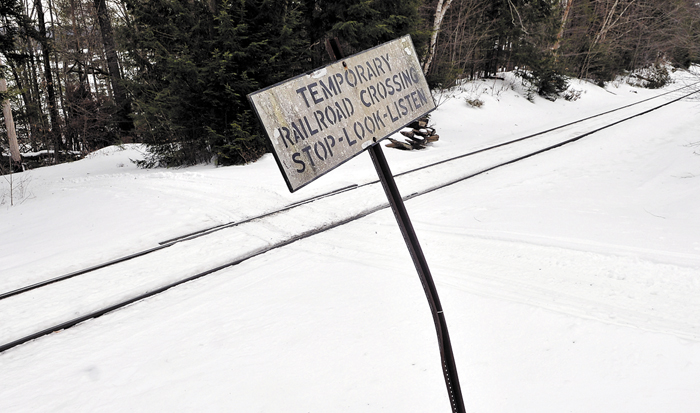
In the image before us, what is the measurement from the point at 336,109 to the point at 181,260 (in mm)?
3714

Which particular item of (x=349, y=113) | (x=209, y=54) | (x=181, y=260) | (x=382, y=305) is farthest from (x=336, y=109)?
(x=209, y=54)

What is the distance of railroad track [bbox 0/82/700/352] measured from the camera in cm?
341

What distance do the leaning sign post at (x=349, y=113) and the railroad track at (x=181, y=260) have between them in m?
3.15

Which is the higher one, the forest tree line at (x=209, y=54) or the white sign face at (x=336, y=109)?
the forest tree line at (x=209, y=54)

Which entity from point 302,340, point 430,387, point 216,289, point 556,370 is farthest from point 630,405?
point 216,289

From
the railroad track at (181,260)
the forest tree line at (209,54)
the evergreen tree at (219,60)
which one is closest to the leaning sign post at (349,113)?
the railroad track at (181,260)

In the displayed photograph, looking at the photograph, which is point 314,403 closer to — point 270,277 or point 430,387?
point 430,387

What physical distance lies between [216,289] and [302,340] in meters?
1.27

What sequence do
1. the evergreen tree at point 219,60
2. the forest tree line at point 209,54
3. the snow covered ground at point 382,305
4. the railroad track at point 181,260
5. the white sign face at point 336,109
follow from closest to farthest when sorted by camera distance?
the white sign face at point 336,109, the snow covered ground at point 382,305, the railroad track at point 181,260, the evergreen tree at point 219,60, the forest tree line at point 209,54

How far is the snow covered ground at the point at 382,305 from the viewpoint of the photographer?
238cm

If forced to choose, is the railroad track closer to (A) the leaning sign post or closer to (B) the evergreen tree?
(A) the leaning sign post

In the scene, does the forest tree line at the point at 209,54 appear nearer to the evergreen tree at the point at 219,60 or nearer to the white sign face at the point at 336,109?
the evergreen tree at the point at 219,60

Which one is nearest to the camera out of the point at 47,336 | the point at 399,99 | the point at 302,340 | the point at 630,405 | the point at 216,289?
the point at 399,99

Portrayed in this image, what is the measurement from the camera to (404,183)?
6883mm
